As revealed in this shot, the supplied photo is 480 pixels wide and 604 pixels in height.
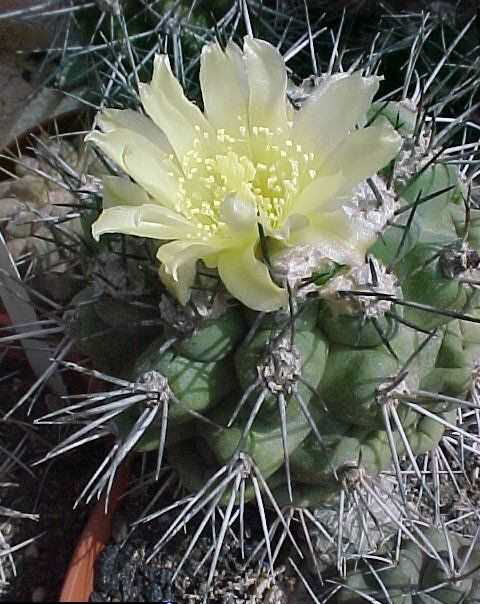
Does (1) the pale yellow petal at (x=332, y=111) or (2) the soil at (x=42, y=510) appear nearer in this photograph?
(1) the pale yellow petal at (x=332, y=111)

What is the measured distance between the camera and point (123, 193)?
26.5 inches

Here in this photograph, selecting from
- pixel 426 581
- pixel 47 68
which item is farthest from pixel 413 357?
pixel 47 68

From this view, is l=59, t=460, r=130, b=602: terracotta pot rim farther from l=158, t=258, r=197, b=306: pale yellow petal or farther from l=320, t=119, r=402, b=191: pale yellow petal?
l=320, t=119, r=402, b=191: pale yellow petal

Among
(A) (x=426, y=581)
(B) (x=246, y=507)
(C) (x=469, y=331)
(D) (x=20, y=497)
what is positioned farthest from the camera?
(D) (x=20, y=497)

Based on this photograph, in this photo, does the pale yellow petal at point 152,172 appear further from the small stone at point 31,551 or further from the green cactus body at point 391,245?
the small stone at point 31,551

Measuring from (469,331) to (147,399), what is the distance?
0.36m

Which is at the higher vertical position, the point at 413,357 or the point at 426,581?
the point at 413,357

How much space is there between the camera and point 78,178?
944 mm

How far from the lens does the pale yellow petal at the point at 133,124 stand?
70 cm

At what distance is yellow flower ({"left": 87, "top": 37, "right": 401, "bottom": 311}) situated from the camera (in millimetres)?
622

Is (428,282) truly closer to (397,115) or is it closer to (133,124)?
(397,115)

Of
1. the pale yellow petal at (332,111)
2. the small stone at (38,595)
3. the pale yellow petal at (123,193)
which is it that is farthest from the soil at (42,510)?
the pale yellow petal at (332,111)

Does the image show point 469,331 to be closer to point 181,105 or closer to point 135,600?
point 181,105

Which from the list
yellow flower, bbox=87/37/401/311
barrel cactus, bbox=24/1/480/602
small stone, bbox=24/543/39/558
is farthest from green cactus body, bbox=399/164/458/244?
small stone, bbox=24/543/39/558
